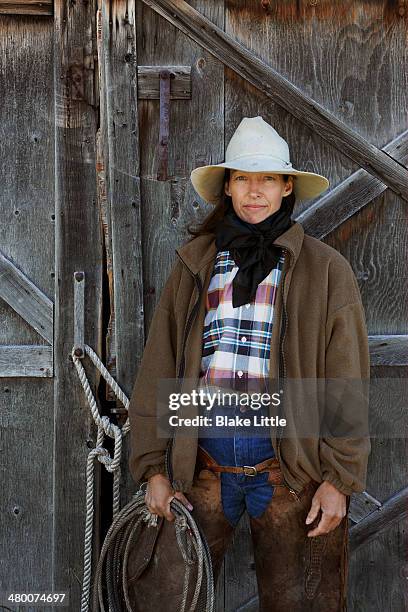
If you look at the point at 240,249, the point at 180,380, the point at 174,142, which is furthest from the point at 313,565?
the point at 174,142

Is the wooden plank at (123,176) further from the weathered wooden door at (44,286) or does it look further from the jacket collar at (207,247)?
the jacket collar at (207,247)

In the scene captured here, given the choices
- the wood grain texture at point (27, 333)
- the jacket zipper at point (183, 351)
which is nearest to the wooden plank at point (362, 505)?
the jacket zipper at point (183, 351)

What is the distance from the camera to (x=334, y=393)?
278 cm

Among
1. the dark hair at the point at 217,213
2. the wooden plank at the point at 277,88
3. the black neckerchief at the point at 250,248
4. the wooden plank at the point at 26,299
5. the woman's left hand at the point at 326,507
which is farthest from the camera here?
the wooden plank at the point at 26,299

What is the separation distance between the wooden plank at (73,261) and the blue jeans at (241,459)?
0.92 metres

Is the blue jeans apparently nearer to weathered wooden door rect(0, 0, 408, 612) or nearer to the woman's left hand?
the woman's left hand

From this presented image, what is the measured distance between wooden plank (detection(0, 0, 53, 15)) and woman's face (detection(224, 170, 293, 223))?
4.16ft

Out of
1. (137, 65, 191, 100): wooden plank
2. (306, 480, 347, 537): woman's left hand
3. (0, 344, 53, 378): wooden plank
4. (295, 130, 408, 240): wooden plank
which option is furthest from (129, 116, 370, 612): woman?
(0, 344, 53, 378): wooden plank

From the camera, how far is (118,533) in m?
3.15

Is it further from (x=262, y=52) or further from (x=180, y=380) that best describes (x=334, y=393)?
(x=262, y=52)

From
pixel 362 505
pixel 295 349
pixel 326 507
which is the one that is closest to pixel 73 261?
pixel 295 349

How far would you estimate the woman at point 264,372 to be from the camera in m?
2.75

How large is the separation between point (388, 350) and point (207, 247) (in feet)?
3.41

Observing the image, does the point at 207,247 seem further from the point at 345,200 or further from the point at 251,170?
the point at 345,200
